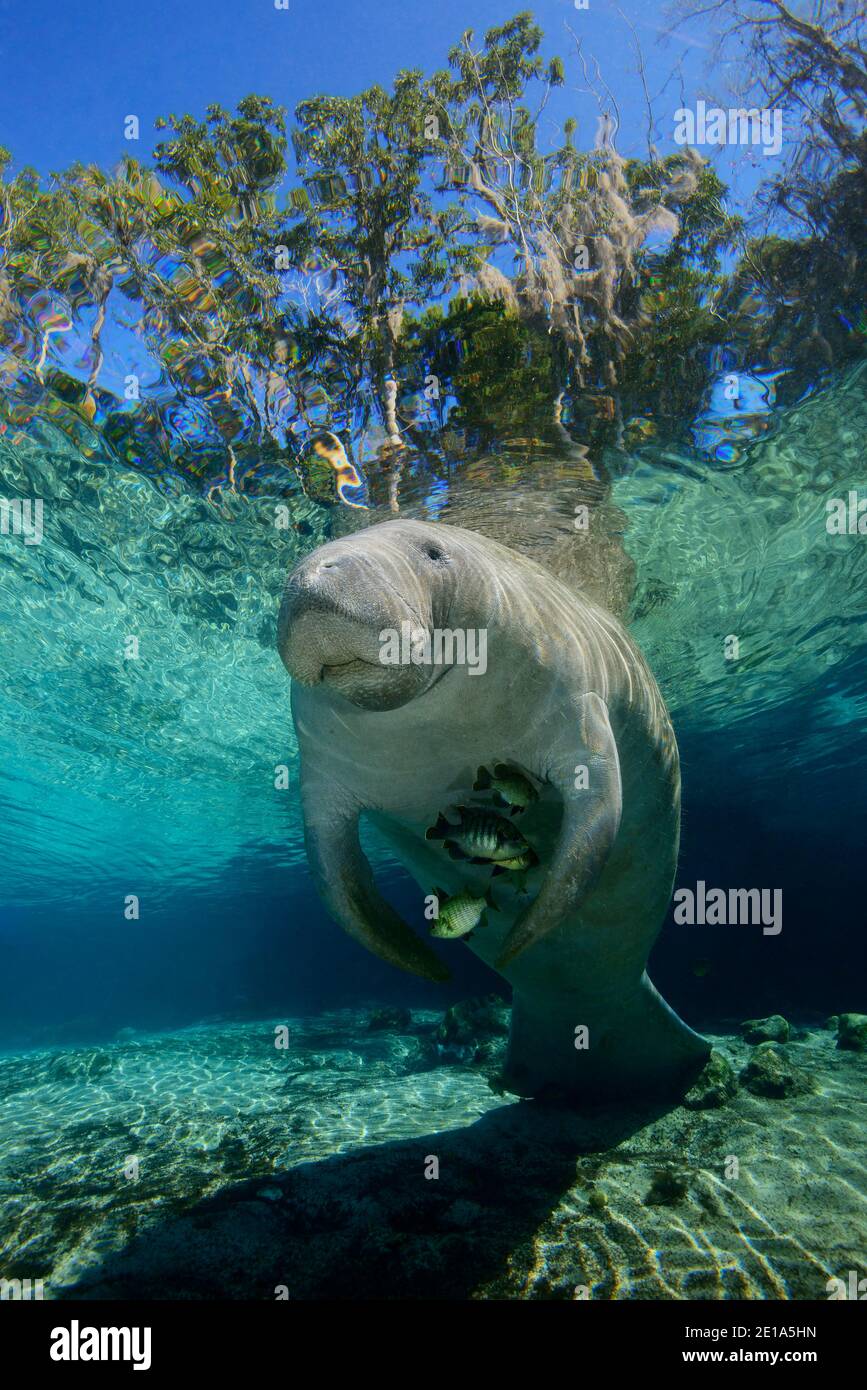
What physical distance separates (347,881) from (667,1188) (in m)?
2.63

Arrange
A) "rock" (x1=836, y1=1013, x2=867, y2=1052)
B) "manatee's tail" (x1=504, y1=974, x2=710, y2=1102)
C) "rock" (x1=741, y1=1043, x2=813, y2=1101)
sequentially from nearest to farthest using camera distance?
1. "manatee's tail" (x1=504, y1=974, x2=710, y2=1102)
2. "rock" (x1=741, y1=1043, x2=813, y2=1101)
3. "rock" (x1=836, y1=1013, x2=867, y2=1052)

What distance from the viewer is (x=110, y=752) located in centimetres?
1608

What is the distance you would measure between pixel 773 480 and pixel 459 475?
382 cm

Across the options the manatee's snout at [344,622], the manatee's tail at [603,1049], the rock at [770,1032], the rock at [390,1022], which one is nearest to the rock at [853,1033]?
the rock at [770,1032]

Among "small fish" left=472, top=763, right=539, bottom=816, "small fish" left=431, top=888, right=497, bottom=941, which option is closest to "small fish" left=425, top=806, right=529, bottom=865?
"small fish" left=472, top=763, right=539, bottom=816

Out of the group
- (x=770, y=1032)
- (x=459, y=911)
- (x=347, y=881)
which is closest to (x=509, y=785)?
(x=459, y=911)

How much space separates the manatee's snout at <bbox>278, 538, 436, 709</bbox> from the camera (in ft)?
6.94

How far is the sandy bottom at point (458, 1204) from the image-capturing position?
118 inches

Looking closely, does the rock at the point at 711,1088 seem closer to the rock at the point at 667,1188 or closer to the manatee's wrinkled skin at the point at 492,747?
the manatee's wrinkled skin at the point at 492,747

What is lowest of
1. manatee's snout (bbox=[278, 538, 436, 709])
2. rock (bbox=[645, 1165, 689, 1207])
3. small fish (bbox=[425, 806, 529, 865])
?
rock (bbox=[645, 1165, 689, 1207])

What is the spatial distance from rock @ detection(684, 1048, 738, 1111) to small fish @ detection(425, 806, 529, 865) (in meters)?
3.67

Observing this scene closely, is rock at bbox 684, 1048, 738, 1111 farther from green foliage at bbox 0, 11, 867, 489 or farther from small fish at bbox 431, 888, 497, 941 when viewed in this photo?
green foliage at bbox 0, 11, 867, 489

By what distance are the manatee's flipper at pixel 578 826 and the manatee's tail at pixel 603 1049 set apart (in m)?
2.31
